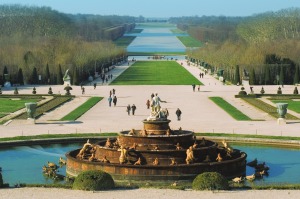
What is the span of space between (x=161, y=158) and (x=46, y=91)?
152 ft

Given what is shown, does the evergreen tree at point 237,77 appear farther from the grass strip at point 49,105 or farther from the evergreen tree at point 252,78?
the grass strip at point 49,105

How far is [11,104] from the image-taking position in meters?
59.5

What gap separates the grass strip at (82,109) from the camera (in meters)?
49.1

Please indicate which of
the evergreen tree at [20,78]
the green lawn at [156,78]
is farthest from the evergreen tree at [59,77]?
the green lawn at [156,78]

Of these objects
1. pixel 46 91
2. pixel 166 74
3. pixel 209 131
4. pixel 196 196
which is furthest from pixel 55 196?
pixel 166 74

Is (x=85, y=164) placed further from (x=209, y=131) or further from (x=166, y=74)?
(x=166, y=74)

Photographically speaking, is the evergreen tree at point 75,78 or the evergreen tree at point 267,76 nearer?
the evergreen tree at point 75,78

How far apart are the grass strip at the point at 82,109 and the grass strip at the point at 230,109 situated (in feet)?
32.6

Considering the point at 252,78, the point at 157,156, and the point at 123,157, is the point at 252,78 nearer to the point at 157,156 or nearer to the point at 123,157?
the point at 157,156

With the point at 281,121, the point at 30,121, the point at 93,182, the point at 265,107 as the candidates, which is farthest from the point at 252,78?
the point at 93,182

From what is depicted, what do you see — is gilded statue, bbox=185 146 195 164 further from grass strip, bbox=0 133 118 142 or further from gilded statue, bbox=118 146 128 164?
grass strip, bbox=0 133 118 142

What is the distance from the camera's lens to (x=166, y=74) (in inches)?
3996

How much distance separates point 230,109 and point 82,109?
10.9 m

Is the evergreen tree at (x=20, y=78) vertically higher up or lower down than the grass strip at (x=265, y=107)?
higher up
